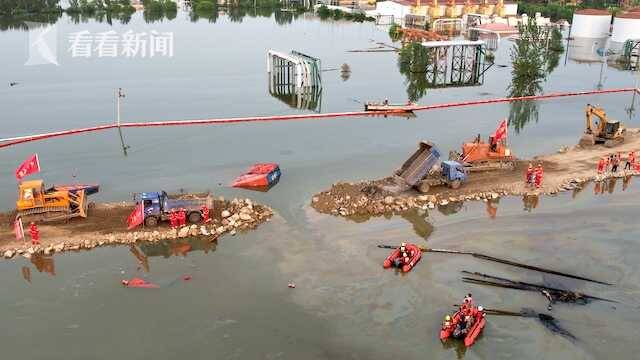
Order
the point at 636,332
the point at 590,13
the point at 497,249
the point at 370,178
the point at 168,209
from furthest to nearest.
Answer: the point at 590,13, the point at 370,178, the point at 168,209, the point at 497,249, the point at 636,332

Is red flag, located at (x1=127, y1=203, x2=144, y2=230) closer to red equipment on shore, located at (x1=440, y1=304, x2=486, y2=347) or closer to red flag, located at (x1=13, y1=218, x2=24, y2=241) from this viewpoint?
red flag, located at (x1=13, y1=218, x2=24, y2=241)

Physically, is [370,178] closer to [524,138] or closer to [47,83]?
[524,138]

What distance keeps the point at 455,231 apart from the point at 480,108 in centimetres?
3057

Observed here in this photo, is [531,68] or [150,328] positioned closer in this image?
[150,328]

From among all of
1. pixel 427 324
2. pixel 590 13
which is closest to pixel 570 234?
pixel 427 324

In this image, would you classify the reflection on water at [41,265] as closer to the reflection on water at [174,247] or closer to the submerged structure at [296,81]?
the reflection on water at [174,247]

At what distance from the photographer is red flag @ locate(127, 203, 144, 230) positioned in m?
28.1

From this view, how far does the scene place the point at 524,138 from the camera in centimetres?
4550

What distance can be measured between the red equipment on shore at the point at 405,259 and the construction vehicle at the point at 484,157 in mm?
11871

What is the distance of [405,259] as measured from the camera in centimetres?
2483

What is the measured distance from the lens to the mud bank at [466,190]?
31.1 meters

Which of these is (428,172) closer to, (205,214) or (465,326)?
(205,214)

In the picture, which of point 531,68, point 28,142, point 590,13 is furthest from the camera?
point 590,13
